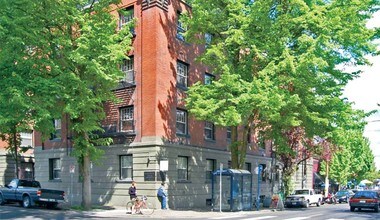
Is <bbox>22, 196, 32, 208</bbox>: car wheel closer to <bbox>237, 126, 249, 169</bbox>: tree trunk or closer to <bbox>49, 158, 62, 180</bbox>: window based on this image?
<bbox>49, 158, 62, 180</bbox>: window

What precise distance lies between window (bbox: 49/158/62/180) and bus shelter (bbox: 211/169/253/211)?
12.3 metres

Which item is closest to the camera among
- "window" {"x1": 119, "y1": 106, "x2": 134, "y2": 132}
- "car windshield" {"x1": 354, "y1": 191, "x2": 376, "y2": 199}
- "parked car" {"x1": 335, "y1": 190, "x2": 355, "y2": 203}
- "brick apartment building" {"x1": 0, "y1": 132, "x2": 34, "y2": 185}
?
"window" {"x1": 119, "y1": 106, "x2": 134, "y2": 132}

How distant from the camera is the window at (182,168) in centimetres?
2698

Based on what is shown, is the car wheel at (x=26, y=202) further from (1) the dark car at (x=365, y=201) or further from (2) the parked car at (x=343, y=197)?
(2) the parked car at (x=343, y=197)

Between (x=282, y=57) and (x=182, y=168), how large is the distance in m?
10.00

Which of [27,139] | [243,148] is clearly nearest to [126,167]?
[243,148]

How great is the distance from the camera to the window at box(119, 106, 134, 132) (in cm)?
2683

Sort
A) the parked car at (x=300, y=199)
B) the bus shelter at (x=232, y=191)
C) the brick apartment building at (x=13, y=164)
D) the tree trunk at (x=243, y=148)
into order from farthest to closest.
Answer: the brick apartment building at (x=13, y=164) → the parked car at (x=300, y=199) → the tree trunk at (x=243, y=148) → the bus shelter at (x=232, y=191)

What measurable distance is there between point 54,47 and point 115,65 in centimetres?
324

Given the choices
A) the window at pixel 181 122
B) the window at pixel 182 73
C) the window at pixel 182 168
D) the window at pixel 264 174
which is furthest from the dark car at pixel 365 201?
the window at pixel 182 73

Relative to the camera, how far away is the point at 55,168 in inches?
1246

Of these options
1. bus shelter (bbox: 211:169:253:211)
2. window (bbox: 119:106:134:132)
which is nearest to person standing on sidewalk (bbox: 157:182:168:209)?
bus shelter (bbox: 211:169:253:211)

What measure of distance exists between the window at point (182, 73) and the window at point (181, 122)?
1.87m

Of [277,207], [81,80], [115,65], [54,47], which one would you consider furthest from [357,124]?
[54,47]
